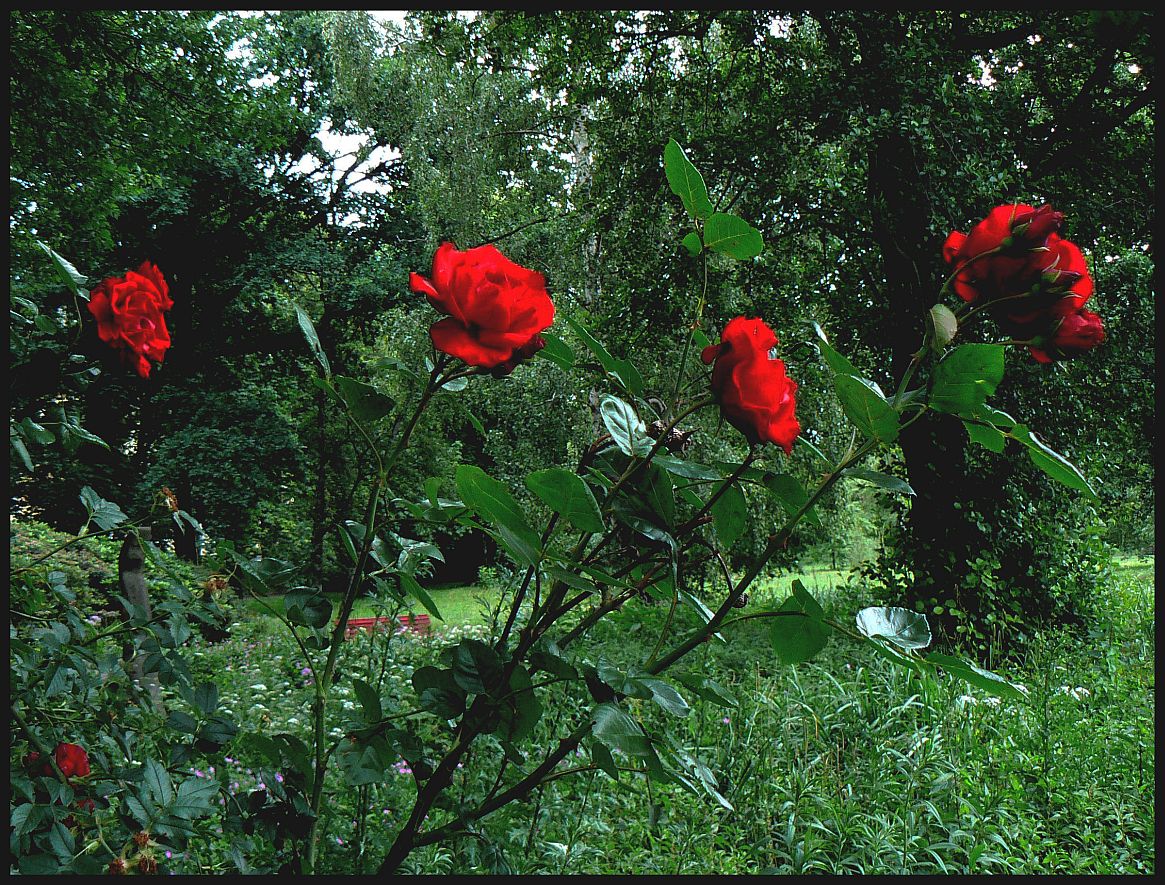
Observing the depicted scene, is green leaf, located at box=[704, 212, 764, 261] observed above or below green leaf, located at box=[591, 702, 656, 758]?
above

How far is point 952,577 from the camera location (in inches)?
173

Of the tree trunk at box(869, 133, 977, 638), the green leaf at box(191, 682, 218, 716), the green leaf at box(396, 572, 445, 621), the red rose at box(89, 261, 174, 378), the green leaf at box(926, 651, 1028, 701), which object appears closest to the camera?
the green leaf at box(926, 651, 1028, 701)

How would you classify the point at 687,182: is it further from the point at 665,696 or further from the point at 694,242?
the point at 665,696

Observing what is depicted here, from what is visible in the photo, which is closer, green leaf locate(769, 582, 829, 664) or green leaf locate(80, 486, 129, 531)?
green leaf locate(769, 582, 829, 664)

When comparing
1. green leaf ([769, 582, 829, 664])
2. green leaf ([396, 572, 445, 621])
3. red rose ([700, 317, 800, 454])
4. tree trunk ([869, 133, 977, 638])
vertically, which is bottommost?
green leaf ([396, 572, 445, 621])

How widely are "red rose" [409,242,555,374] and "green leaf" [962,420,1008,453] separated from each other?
1.14 ft

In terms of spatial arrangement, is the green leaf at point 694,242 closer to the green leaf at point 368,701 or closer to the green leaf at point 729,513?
the green leaf at point 729,513

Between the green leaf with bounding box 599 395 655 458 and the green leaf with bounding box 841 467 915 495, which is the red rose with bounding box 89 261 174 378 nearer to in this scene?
the green leaf with bounding box 599 395 655 458

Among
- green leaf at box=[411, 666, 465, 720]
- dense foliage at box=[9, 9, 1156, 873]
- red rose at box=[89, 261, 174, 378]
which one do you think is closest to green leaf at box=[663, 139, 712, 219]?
dense foliage at box=[9, 9, 1156, 873]

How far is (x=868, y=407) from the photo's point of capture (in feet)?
1.77

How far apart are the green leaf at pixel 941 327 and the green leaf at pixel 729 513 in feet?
0.61

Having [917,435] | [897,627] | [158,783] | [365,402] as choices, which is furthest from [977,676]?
[917,435]

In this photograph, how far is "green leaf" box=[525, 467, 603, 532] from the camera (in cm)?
50

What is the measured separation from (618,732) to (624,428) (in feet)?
0.76
